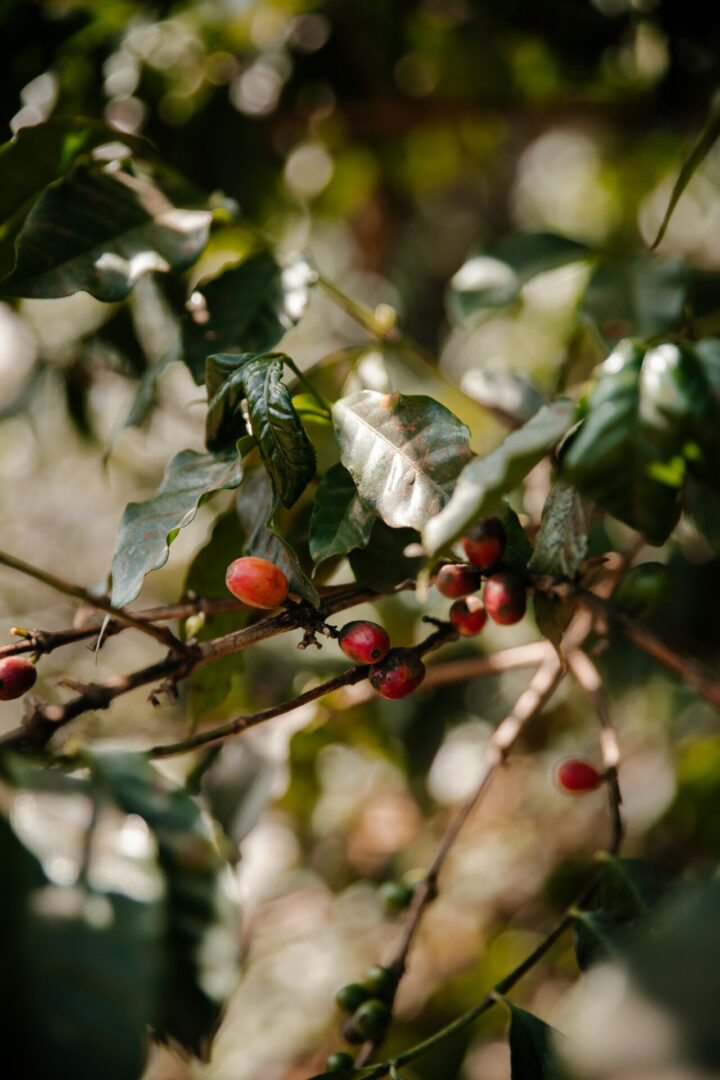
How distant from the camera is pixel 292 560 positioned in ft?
2.24

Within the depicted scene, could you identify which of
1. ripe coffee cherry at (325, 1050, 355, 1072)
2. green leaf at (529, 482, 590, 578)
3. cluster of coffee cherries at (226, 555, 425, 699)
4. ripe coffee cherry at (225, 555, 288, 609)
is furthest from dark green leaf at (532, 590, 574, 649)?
ripe coffee cherry at (325, 1050, 355, 1072)

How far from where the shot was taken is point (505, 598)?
2.23 ft

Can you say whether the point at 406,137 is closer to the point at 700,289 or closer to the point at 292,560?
the point at 700,289

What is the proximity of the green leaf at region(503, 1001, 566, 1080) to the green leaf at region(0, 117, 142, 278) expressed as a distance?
112 cm

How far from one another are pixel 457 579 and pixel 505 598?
6 centimetres

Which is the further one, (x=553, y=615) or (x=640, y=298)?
(x=640, y=298)

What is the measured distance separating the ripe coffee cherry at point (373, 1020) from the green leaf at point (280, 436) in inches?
25.2

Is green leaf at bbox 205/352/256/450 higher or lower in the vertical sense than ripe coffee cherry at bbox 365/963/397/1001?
higher

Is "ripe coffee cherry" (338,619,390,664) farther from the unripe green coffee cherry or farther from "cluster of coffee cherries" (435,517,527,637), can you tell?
the unripe green coffee cherry

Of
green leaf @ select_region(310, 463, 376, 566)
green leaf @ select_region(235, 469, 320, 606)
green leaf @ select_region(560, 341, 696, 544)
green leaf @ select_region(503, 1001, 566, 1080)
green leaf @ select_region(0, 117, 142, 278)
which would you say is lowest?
green leaf @ select_region(503, 1001, 566, 1080)

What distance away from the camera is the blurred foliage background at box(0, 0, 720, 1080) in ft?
4.97

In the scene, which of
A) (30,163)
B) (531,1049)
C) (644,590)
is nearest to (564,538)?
(644,590)

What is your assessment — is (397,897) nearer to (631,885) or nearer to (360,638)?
(631,885)

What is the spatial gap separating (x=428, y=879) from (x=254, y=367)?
2.29ft
